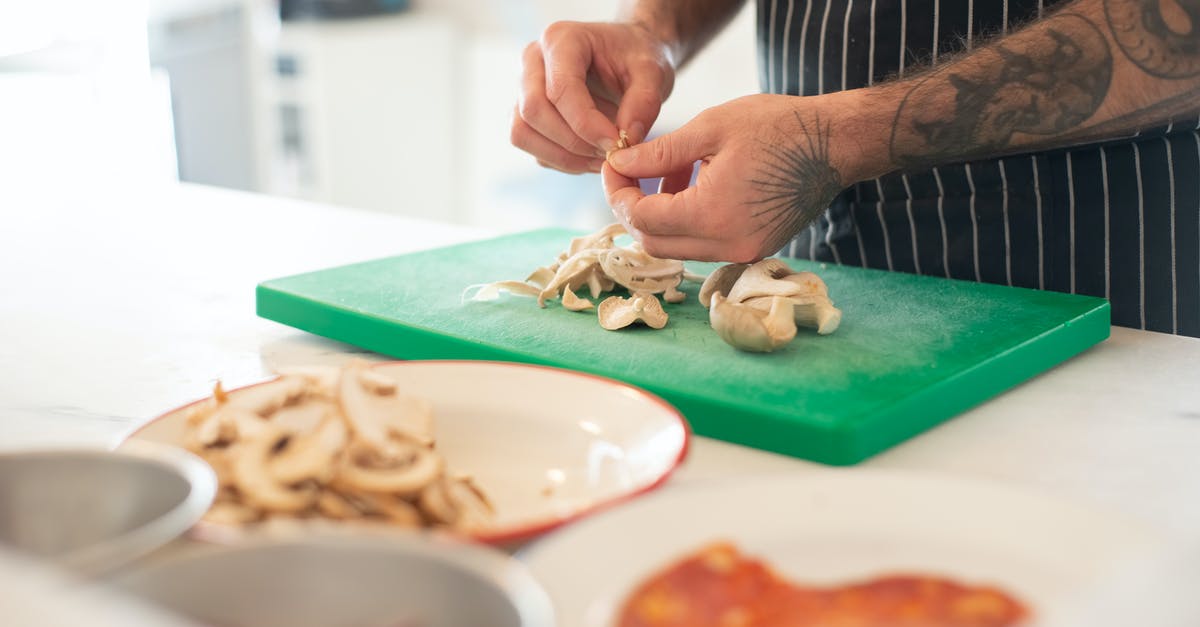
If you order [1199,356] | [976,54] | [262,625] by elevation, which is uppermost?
[976,54]

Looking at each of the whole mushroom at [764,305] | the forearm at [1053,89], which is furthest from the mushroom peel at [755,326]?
the forearm at [1053,89]

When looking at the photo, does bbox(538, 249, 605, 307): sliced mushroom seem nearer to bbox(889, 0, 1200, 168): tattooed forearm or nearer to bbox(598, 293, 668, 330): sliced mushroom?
bbox(598, 293, 668, 330): sliced mushroom

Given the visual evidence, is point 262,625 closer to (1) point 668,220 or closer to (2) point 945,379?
(2) point 945,379

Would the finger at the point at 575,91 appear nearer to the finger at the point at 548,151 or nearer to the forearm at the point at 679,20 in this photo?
the finger at the point at 548,151

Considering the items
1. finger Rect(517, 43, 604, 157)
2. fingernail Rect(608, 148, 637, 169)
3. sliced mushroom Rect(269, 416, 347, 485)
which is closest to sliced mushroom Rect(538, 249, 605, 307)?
fingernail Rect(608, 148, 637, 169)

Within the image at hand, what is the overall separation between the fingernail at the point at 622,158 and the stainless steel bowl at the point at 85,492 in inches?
34.7

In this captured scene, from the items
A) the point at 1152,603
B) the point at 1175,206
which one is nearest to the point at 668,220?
the point at 1175,206

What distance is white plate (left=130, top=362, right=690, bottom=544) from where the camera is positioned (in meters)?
0.85

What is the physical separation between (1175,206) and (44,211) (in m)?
1.98

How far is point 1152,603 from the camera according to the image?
0.55 m

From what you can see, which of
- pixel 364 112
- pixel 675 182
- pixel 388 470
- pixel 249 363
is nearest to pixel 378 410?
pixel 388 470

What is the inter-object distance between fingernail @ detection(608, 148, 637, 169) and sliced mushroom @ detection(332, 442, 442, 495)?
748 mm

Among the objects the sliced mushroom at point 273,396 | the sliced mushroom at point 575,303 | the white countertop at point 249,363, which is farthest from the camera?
the sliced mushroom at point 575,303

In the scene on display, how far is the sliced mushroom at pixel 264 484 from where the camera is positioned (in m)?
0.68
